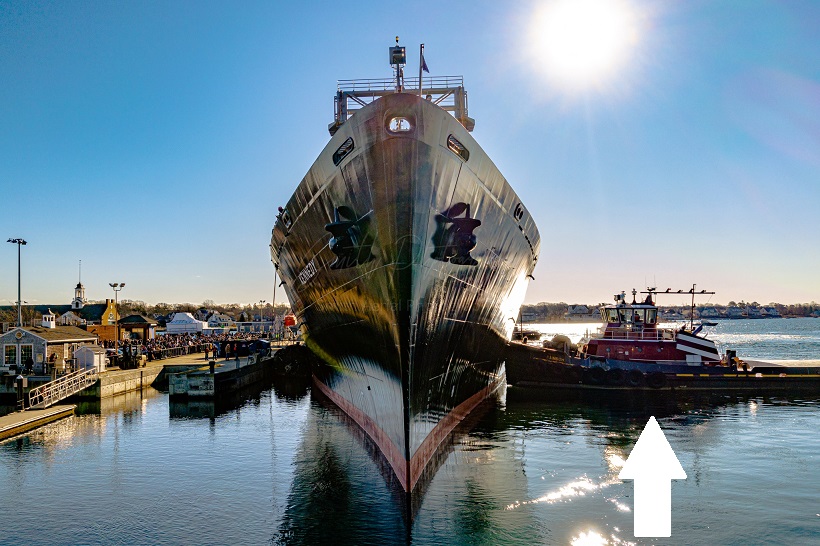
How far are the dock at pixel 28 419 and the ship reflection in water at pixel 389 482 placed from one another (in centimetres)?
61

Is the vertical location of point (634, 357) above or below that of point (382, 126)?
below

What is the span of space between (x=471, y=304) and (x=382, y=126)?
5.91 metres

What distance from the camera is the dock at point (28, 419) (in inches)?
834

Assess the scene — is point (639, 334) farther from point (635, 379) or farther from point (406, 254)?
point (406, 254)

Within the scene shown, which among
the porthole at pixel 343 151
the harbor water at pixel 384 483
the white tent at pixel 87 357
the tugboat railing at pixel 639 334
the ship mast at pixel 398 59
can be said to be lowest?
the harbor water at pixel 384 483

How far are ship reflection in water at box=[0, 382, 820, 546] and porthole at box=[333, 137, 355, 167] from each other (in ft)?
26.1

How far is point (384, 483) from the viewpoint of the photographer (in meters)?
14.5

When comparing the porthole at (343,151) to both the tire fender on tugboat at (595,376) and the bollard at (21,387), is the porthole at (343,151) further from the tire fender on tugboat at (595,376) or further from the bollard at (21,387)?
the tire fender on tugboat at (595,376)

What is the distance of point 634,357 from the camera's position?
33031 mm

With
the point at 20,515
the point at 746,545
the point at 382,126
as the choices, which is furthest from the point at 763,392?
the point at 20,515

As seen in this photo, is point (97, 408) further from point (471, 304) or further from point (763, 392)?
point (763, 392)

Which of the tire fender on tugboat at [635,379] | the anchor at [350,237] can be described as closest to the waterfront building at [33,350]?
the anchor at [350,237]

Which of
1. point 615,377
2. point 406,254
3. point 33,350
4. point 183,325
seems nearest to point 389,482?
point 406,254

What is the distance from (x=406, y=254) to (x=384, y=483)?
248 inches
